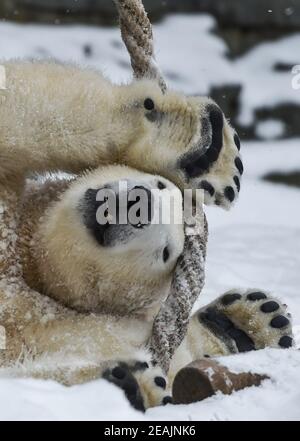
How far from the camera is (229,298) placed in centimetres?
243

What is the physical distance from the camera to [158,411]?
5.03 feet

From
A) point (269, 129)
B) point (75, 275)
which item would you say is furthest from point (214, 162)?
point (269, 129)

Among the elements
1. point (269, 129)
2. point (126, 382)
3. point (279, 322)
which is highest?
point (126, 382)

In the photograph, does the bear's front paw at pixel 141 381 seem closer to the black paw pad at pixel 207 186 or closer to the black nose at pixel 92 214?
the black nose at pixel 92 214

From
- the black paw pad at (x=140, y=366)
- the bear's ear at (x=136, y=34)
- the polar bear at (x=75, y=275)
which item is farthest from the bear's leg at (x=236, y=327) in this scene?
the bear's ear at (x=136, y=34)

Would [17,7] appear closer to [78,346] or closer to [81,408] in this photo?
[78,346]

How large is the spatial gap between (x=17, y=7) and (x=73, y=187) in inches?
210

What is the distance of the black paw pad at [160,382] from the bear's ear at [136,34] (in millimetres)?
778

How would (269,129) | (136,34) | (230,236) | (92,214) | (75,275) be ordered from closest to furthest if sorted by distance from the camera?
(92,214), (75,275), (136,34), (230,236), (269,129)

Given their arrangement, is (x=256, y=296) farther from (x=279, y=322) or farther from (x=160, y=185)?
(x=160, y=185)

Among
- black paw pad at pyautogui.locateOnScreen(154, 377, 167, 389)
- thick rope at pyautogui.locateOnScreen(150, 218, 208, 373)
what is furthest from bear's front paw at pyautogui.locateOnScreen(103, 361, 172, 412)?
thick rope at pyautogui.locateOnScreen(150, 218, 208, 373)

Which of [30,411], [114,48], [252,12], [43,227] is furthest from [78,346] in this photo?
[252,12]

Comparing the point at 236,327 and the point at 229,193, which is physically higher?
the point at 229,193

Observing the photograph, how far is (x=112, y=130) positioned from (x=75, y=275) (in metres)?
0.33
